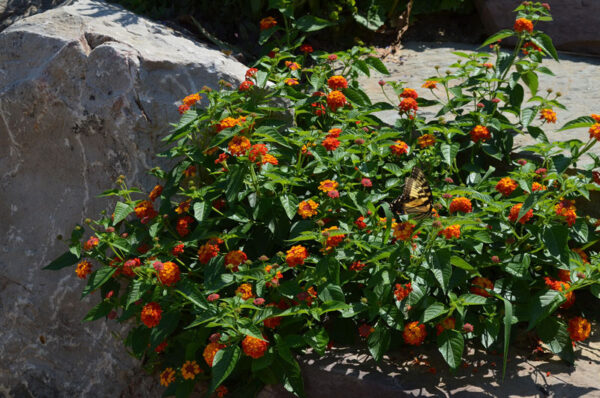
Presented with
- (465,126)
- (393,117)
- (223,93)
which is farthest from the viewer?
(393,117)

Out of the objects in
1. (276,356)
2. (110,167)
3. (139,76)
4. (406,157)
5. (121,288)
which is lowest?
(121,288)

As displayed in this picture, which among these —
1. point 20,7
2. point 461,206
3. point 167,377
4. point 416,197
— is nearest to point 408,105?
point 416,197

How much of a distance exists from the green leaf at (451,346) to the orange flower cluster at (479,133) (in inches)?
41.7

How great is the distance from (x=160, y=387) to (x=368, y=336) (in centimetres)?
99

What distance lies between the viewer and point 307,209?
2.56 m

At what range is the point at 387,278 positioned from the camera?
240 centimetres

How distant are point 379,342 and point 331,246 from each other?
0.39 metres

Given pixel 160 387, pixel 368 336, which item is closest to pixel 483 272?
pixel 368 336

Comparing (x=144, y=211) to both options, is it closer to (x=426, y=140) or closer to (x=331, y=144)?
(x=331, y=144)

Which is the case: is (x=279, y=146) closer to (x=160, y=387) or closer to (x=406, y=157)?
(x=406, y=157)

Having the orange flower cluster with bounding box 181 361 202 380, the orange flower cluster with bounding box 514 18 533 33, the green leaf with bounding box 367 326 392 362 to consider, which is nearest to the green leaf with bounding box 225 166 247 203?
the orange flower cluster with bounding box 181 361 202 380

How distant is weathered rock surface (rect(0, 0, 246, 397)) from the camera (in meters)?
3.18

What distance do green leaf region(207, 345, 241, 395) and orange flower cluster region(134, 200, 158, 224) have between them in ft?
2.48

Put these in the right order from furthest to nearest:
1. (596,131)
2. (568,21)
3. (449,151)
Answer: (568,21)
(449,151)
(596,131)
